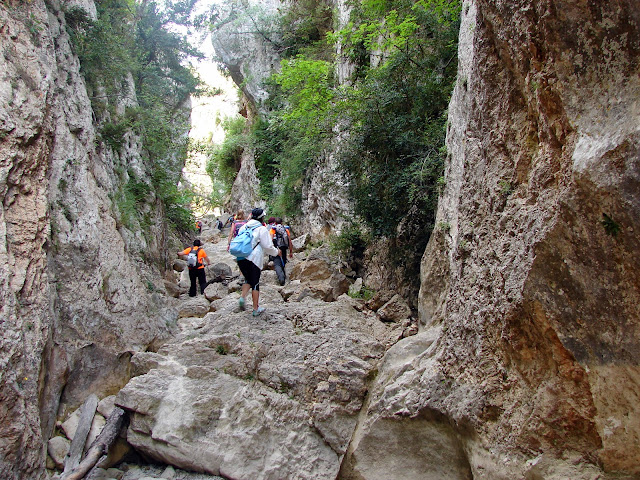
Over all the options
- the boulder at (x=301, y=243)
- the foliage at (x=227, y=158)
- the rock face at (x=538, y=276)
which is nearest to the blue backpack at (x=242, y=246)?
the rock face at (x=538, y=276)

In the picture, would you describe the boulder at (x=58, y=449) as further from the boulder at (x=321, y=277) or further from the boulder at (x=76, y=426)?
the boulder at (x=321, y=277)

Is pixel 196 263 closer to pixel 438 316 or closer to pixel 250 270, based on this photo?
pixel 250 270

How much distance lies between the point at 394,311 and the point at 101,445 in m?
4.62

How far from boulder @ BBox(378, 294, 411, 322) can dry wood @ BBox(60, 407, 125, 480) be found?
13.7ft

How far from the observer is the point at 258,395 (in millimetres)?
5117

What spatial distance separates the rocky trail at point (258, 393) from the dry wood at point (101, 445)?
145 mm

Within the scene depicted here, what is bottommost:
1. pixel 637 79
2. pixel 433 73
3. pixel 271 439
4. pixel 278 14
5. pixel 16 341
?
pixel 271 439

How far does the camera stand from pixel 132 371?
5707 mm

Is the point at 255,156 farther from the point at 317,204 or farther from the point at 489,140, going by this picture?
the point at 489,140

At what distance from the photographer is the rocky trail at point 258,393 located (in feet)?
14.8

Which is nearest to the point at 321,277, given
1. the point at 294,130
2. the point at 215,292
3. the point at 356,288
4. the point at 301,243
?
the point at 356,288

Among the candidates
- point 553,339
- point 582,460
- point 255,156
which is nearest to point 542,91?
point 553,339

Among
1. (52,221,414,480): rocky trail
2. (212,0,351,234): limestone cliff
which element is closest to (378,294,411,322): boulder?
(52,221,414,480): rocky trail

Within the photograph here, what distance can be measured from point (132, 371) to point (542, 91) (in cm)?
569
